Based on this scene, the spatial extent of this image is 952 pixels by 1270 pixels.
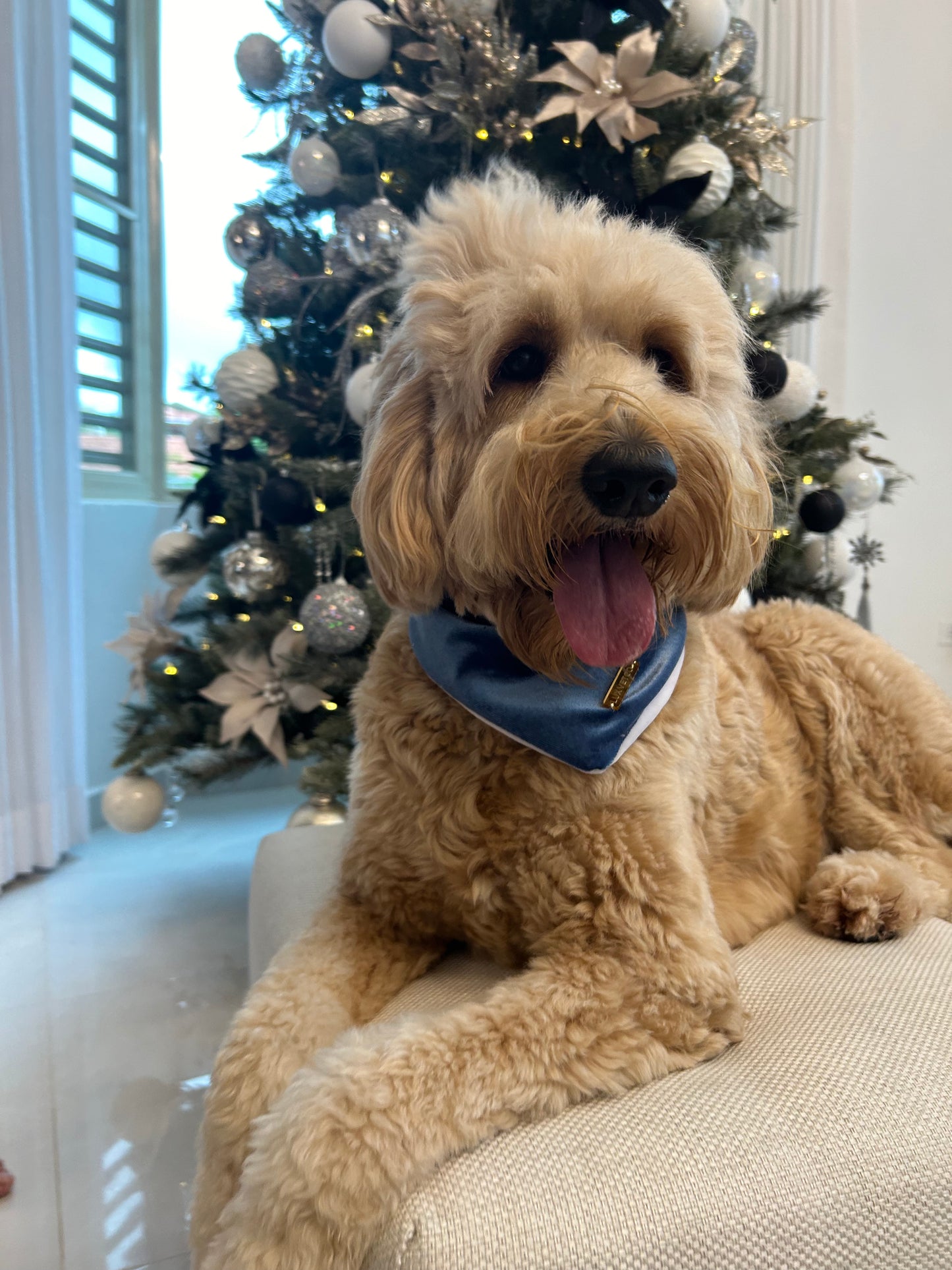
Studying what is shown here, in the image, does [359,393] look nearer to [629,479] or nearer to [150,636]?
[150,636]

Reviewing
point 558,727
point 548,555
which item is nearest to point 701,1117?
point 558,727

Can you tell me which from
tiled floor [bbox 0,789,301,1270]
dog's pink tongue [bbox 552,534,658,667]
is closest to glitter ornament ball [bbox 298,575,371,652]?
tiled floor [bbox 0,789,301,1270]

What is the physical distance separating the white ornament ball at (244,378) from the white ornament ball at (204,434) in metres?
0.15

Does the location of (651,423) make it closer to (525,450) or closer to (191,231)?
(525,450)

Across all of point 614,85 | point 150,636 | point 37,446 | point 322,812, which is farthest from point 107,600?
point 614,85

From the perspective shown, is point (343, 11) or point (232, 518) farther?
point (232, 518)

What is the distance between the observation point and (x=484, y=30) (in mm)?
2100

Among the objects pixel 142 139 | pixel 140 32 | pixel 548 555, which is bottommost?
pixel 548 555

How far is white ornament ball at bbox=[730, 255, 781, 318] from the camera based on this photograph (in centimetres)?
228

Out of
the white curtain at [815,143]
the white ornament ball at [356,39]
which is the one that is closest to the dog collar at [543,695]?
the white ornament ball at [356,39]

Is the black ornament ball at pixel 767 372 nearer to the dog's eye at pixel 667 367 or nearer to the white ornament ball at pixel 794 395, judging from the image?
the white ornament ball at pixel 794 395

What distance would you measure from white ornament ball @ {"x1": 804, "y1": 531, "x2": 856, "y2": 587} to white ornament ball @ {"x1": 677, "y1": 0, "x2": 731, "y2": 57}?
4.66 ft

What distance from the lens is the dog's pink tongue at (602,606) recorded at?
1.02 metres

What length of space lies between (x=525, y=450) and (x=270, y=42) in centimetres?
222
